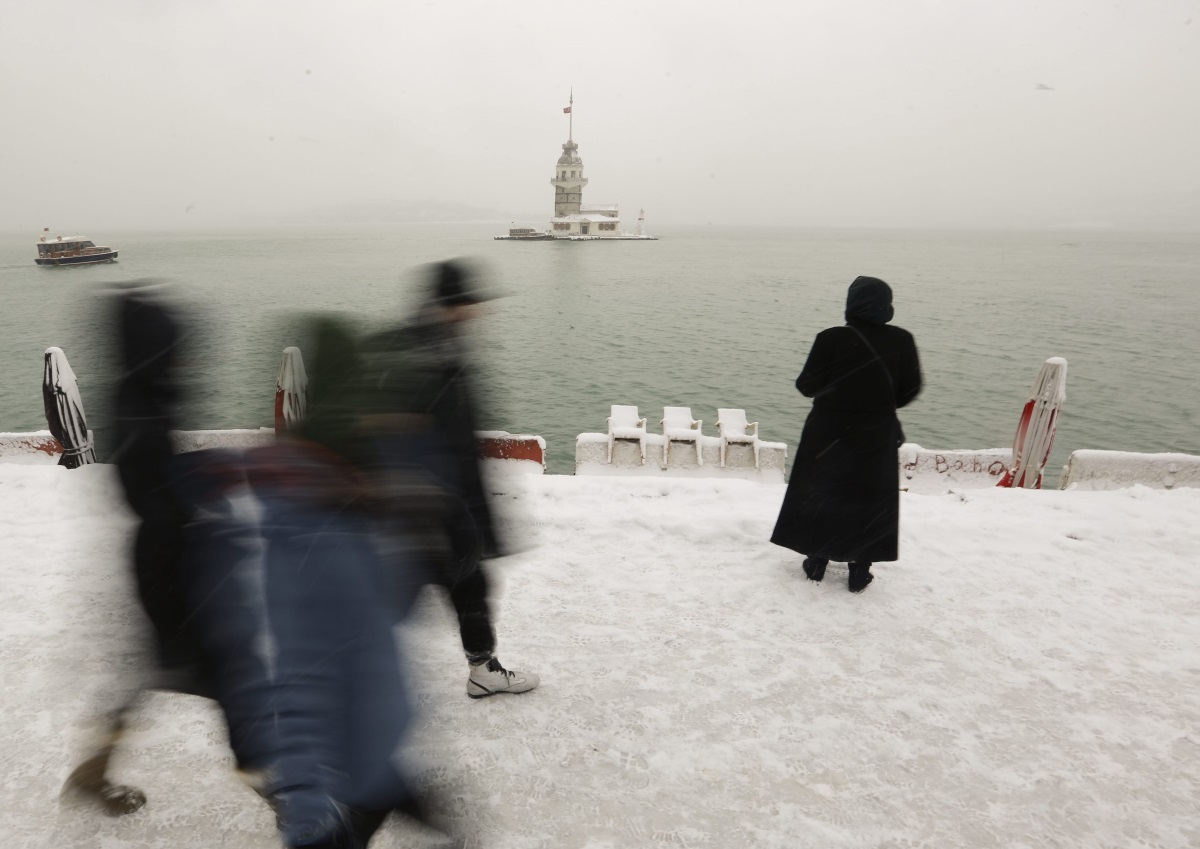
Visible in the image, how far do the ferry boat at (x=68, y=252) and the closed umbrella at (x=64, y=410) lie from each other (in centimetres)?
8169

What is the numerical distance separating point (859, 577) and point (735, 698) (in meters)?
1.31

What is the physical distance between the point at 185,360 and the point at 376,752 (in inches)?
53.0

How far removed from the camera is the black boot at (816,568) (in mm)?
3900

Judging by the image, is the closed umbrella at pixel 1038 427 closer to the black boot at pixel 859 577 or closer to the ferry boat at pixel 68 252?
the black boot at pixel 859 577

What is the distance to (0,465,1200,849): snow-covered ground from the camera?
2.33 meters

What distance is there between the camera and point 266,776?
1705 millimetres

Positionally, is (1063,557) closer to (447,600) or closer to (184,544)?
(447,600)

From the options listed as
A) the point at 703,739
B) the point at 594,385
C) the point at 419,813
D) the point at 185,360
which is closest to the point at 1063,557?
the point at 703,739

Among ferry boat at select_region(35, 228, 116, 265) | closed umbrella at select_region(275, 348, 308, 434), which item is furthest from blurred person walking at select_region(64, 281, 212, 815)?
ferry boat at select_region(35, 228, 116, 265)

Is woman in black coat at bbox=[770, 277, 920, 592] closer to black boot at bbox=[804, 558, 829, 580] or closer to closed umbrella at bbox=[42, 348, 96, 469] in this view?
black boot at bbox=[804, 558, 829, 580]

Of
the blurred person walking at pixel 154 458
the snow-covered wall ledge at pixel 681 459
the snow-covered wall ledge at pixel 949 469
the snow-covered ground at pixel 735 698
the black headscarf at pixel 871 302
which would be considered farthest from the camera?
the snow-covered wall ledge at pixel 681 459

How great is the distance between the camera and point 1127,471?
5.83 meters

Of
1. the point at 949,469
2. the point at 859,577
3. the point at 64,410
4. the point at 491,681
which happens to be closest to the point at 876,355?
the point at 859,577

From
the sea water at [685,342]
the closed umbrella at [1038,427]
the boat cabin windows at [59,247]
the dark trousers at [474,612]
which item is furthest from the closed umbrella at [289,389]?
the boat cabin windows at [59,247]
